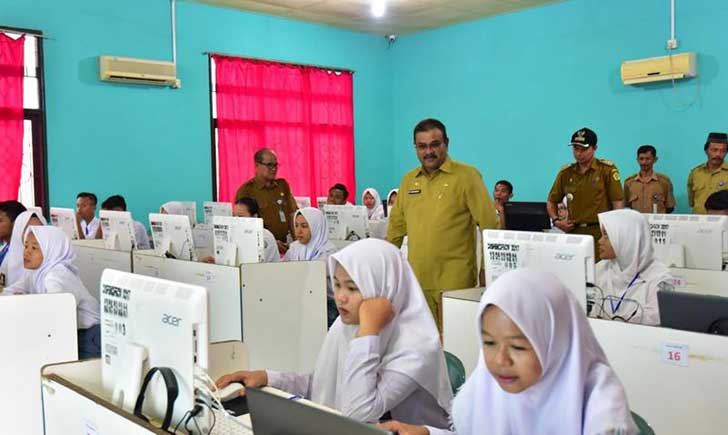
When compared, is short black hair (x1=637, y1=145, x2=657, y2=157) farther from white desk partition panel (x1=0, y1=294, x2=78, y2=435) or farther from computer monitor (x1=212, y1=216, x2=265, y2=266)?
white desk partition panel (x1=0, y1=294, x2=78, y2=435)

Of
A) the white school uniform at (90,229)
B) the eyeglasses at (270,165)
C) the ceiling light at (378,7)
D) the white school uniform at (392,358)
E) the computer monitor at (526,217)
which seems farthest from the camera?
the ceiling light at (378,7)

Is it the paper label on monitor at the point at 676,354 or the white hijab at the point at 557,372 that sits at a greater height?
the white hijab at the point at 557,372

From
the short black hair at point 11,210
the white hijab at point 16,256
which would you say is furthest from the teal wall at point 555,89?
the white hijab at point 16,256

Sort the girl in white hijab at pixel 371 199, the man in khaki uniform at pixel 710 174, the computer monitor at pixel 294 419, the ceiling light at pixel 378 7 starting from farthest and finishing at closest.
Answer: the girl in white hijab at pixel 371 199 → the ceiling light at pixel 378 7 → the man in khaki uniform at pixel 710 174 → the computer monitor at pixel 294 419

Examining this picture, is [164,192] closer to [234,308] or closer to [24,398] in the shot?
[234,308]

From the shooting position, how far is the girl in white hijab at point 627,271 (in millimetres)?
2775

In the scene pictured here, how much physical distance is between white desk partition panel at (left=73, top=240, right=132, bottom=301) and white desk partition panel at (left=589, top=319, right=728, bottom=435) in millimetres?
3203

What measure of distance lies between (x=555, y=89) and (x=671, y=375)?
602 cm

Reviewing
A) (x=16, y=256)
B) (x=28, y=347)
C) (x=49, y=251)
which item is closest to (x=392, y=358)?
(x=28, y=347)

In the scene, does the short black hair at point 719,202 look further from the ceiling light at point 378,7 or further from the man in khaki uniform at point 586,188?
the ceiling light at point 378,7

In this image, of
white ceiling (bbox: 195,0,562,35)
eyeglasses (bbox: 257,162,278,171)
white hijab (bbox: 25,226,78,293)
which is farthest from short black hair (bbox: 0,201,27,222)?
white ceiling (bbox: 195,0,562,35)

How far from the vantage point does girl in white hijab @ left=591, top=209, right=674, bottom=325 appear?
109 inches

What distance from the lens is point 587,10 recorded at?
7520mm

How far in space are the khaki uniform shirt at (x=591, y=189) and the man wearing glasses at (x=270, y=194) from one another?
6.86ft
